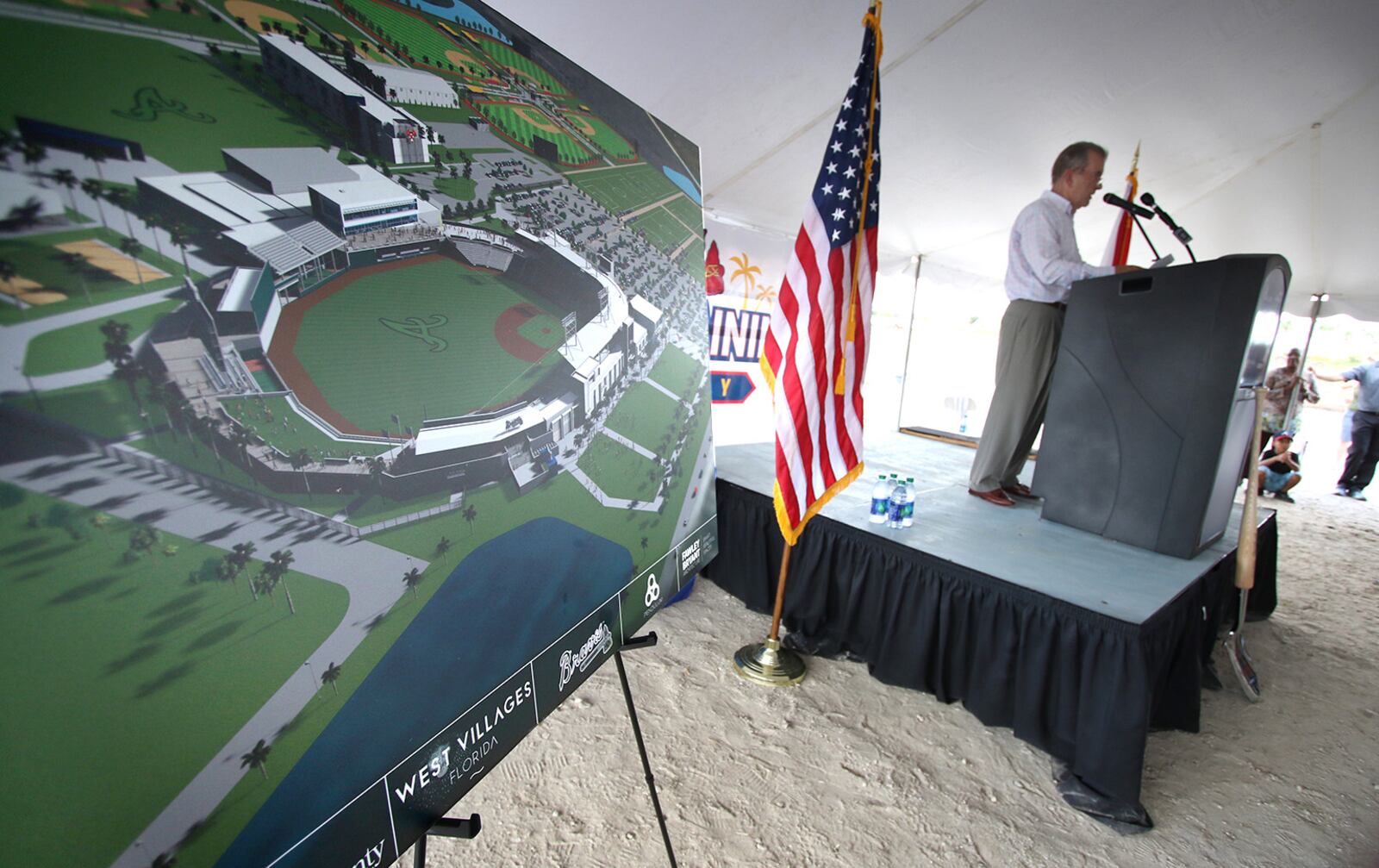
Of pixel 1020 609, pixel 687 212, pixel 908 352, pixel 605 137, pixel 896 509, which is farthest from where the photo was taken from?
pixel 908 352

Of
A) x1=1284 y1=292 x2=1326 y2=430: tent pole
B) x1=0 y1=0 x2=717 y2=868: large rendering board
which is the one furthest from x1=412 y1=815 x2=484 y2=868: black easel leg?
x1=1284 y1=292 x2=1326 y2=430: tent pole

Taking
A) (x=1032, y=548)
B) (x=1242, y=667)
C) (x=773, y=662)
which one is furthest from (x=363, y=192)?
(x=1242, y=667)

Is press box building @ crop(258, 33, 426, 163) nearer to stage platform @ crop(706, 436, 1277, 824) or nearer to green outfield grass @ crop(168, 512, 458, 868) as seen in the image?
green outfield grass @ crop(168, 512, 458, 868)

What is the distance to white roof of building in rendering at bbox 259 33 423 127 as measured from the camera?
0.43 m

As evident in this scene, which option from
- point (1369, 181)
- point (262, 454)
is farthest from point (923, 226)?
point (262, 454)

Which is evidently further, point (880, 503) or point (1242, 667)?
point (880, 503)

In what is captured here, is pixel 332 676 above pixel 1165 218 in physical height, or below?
below

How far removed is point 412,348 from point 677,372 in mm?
568

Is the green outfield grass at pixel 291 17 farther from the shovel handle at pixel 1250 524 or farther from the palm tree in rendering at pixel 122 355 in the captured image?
the shovel handle at pixel 1250 524

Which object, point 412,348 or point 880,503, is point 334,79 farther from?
point 880,503

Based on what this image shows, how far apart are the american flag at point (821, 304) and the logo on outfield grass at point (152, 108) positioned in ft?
4.67

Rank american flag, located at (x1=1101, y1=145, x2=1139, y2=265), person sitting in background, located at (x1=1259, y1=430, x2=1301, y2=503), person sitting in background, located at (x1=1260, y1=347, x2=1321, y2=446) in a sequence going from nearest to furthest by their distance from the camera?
american flag, located at (x1=1101, y1=145, x2=1139, y2=265) < person sitting in background, located at (x1=1259, y1=430, x2=1301, y2=503) < person sitting in background, located at (x1=1260, y1=347, x2=1321, y2=446)

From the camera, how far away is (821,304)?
1680 mm

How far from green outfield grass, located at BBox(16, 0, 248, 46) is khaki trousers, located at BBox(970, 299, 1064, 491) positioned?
2.42 meters
